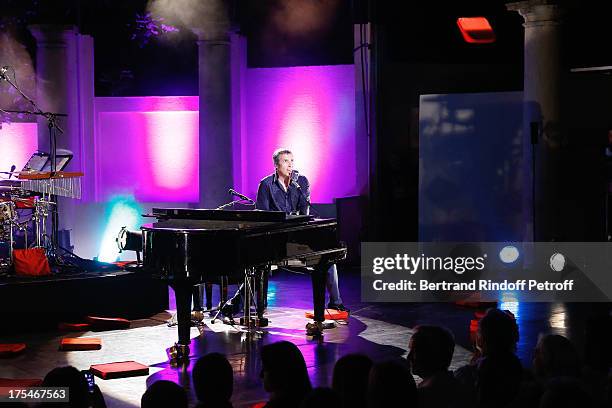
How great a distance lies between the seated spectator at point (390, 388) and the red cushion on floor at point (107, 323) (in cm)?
587

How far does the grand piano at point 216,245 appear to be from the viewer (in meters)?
7.53

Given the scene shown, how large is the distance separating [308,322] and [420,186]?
4.58 m

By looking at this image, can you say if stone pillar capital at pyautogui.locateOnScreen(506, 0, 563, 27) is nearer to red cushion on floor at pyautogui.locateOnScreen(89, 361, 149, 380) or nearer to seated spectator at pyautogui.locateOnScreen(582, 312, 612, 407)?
red cushion on floor at pyautogui.locateOnScreen(89, 361, 149, 380)

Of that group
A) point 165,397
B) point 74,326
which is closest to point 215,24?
point 74,326

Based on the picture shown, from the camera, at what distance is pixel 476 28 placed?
42.7 feet

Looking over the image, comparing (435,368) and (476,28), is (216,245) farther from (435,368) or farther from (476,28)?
(476,28)

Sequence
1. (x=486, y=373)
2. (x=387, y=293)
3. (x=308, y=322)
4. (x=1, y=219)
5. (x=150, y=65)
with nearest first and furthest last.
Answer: (x=486, y=373)
(x=308, y=322)
(x=1, y=219)
(x=387, y=293)
(x=150, y=65)

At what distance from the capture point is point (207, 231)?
7.52 metres

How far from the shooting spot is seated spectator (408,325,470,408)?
4.48 m

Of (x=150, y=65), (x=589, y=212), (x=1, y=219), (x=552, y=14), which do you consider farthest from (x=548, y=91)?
(x=1, y=219)

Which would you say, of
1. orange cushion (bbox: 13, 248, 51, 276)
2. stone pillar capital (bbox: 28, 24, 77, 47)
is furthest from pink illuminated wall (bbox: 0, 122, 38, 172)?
orange cushion (bbox: 13, 248, 51, 276)

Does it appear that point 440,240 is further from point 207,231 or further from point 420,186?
point 207,231

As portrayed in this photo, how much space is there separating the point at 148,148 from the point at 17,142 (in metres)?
2.15

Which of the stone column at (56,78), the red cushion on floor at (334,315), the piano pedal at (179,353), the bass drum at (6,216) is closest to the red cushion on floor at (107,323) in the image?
the piano pedal at (179,353)
